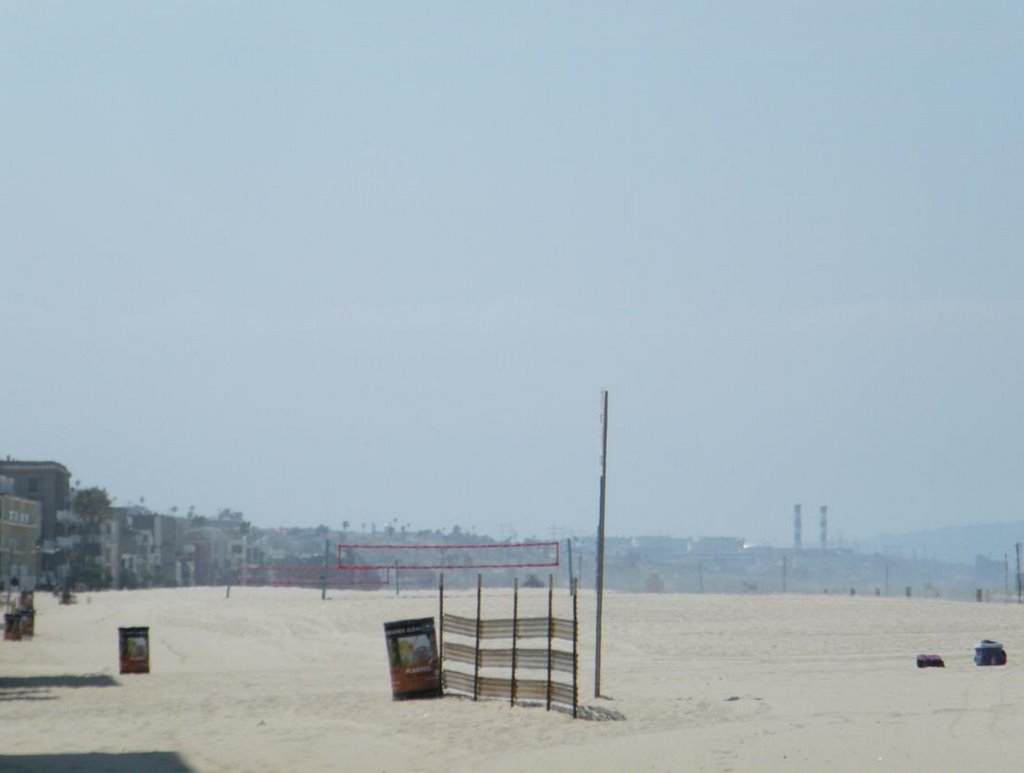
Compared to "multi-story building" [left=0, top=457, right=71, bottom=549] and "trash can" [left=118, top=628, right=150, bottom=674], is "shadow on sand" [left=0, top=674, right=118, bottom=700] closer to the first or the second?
"trash can" [left=118, top=628, right=150, bottom=674]

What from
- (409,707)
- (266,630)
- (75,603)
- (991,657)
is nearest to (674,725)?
(409,707)

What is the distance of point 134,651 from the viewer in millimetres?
26250

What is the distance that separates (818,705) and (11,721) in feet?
29.9

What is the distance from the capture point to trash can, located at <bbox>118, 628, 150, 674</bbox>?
85.5 feet

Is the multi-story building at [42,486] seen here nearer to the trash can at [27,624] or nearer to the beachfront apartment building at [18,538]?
the beachfront apartment building at [18,538]

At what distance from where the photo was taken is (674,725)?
16.8 m

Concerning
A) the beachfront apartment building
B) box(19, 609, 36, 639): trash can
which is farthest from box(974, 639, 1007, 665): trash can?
the beachfront apartment building

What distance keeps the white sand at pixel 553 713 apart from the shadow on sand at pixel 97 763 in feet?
0.10

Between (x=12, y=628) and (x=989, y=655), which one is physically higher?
(x=989, y=655)

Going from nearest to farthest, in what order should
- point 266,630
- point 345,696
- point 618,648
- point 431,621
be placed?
point 431,621 < point 345,696 < point 618,648 < point 266,630

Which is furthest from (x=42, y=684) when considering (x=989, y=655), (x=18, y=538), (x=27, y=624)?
(x=18, y=538)

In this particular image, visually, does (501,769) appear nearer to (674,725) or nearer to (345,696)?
(674,725)

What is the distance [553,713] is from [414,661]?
2.60 metres

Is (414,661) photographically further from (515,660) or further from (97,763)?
(97,763)
